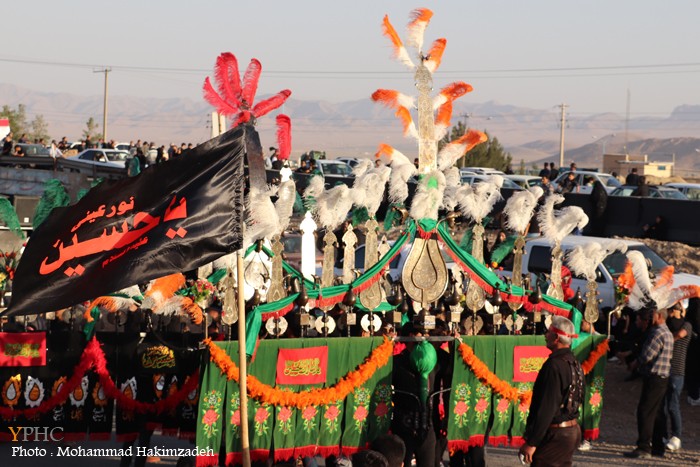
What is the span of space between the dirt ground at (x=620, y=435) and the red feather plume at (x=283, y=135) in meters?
4.23

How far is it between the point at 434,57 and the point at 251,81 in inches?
87.9

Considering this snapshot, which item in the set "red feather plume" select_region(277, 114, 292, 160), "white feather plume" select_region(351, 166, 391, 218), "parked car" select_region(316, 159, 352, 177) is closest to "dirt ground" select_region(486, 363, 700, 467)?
"white feather plume" select_region(351, 166, 391, 218)

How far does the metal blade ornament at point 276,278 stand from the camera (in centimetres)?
1094

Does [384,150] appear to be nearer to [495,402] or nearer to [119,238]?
[495,402]

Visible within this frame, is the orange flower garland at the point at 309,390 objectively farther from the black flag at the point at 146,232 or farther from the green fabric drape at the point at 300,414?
the black flag at the point at 146,232

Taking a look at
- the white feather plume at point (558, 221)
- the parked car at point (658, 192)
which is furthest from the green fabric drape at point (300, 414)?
the parked car at point (658, 192)

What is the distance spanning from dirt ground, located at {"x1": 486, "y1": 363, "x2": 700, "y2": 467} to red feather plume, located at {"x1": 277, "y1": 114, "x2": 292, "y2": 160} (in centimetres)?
423

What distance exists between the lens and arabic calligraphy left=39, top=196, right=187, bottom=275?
28.2 feet

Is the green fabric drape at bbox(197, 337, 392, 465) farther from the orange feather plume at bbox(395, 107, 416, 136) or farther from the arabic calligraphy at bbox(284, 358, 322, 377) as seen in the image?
the orange feather plume at bbox(395, 107, 416, 136)

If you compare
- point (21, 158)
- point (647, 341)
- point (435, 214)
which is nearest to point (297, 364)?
point (435, 214)

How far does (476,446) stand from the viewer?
442 inches

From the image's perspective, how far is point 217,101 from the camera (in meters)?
9.66

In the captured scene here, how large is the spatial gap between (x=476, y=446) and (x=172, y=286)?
3390mm

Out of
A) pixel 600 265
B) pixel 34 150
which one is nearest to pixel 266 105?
pixel 600 265
